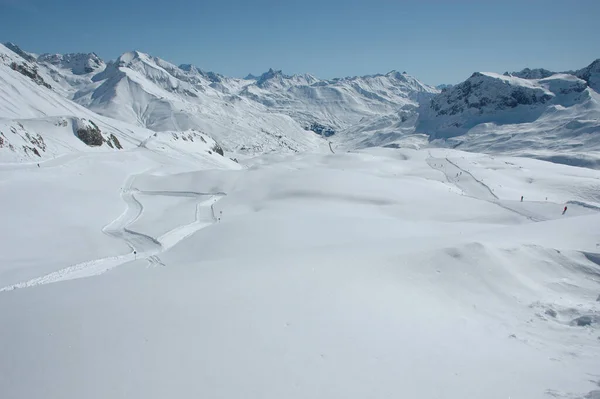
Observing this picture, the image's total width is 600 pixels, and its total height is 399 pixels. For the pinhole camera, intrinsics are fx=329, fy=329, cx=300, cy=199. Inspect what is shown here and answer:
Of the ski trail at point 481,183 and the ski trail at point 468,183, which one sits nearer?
the ski trail at point 468,183

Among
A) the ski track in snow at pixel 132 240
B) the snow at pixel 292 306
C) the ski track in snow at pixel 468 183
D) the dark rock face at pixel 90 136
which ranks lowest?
the ski track in snow at pixel 132 240

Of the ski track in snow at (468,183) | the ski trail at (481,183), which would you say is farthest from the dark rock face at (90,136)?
the ski trail at (481,183)

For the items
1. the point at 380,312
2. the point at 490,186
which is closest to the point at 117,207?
the point at 380,312

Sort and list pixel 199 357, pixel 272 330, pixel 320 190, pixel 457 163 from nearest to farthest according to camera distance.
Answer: pixel 199 357, pixel 272 330, pixel 320 190, pixel 457 163

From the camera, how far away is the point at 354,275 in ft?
45.0

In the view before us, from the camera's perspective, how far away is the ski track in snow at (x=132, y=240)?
58.8 ft

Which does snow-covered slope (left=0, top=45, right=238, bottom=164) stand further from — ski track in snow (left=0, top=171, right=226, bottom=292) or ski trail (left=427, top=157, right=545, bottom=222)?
ski trail (left=427, top=157, right=545, bottom=222)

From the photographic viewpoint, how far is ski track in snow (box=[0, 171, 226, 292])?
1791cm

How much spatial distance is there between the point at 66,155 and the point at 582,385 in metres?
55.5

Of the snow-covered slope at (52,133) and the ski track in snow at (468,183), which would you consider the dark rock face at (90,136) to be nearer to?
the snow-covered slope at (52,133)

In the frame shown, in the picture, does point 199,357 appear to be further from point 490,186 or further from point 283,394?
point 490,186

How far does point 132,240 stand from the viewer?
24.3 metres

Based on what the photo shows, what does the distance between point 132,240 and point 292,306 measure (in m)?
18.0

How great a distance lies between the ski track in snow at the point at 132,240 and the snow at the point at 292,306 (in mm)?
169
